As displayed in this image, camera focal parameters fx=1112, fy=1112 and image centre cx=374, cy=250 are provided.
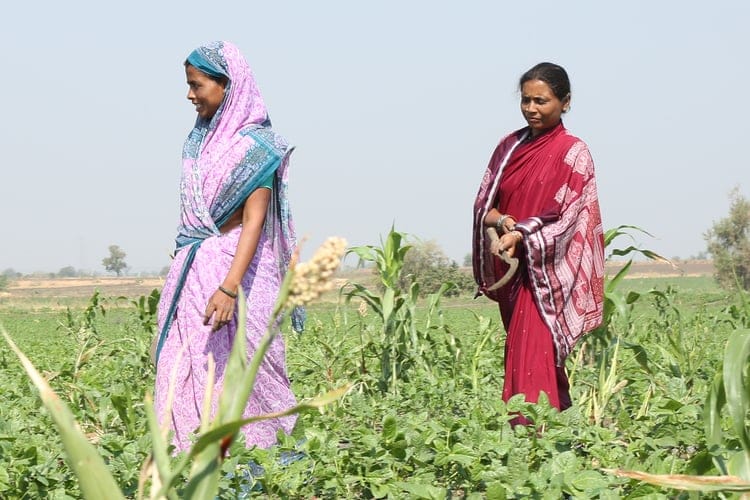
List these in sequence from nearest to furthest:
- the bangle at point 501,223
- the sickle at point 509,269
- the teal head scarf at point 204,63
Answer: the teal head scarf at point 204,63
the sickle at point 509,269
the bangle at point 501,223

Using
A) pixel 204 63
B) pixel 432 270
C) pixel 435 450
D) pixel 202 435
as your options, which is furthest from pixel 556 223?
pixel 432 270

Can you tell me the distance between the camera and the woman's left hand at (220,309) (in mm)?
3871

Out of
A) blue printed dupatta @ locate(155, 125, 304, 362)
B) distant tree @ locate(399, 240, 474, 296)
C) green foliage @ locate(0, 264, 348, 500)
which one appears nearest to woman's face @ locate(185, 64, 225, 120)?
blue printed dupatta @ locate(155, 125, 304, 362)

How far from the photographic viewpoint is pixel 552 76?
4535mm

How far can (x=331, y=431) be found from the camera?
Answer: 408 cm

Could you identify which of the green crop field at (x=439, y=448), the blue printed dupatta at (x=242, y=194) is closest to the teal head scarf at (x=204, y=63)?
the blue printed dupatta at (x=242, y=194)

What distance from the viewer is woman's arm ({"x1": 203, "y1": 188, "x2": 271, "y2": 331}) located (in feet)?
12.7

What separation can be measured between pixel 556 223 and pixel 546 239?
0.09m

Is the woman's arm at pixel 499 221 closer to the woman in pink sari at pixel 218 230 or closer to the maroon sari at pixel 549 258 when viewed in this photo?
the maroon sari at pixel 549 258

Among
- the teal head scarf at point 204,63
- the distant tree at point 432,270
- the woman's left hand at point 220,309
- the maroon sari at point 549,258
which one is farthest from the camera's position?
the distant tree at point 432,270

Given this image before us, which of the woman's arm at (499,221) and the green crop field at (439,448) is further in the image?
the woman's arm at (499,221)

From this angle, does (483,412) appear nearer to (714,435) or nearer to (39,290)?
(714,435)

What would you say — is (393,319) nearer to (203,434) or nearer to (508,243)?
(508,243)

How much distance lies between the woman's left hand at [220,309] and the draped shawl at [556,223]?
52.5 inches
